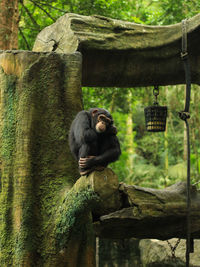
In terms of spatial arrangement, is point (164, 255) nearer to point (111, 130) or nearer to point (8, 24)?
point (111, 130)

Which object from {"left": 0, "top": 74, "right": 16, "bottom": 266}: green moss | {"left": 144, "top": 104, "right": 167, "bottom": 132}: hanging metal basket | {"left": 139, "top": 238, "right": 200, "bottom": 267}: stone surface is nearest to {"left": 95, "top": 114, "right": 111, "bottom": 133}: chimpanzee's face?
{"left": 0, "top": 74, "right": 16, "bottom": 266}: green moss

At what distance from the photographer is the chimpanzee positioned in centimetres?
282

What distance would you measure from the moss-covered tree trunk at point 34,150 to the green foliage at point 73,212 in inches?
4.0

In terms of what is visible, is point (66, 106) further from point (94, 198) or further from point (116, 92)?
point (116, 92)

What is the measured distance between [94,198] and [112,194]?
14 centimetres

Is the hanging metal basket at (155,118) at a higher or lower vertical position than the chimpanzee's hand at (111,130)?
higher

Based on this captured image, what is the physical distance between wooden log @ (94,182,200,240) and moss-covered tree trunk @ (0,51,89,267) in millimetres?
537

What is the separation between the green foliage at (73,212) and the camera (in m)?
2.75

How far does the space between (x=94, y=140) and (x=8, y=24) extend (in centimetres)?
401

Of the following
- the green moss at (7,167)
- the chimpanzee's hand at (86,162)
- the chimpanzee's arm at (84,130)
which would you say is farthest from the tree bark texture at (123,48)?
the chimpanzee's hand at (86,162)

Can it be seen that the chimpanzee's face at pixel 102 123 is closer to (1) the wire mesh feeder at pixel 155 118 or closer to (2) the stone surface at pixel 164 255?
(1) the wire mesh feeder at pixel 155 118

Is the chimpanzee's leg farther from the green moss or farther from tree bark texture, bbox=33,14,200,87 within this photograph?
tree bark texture, bbox=33,14,200,87

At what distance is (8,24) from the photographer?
20.6 ft

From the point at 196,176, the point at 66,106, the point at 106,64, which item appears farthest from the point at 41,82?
the point at 196,176
